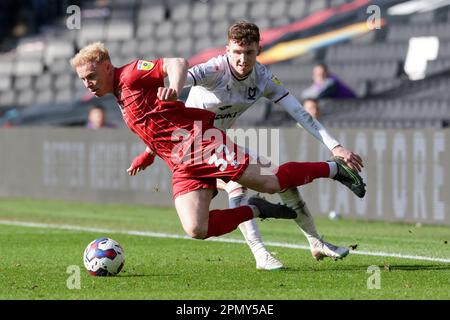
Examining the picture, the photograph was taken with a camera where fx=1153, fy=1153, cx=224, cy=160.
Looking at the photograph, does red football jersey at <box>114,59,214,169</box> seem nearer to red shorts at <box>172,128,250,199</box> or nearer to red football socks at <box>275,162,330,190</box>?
red shorts at <box>172,128,250,199</box>

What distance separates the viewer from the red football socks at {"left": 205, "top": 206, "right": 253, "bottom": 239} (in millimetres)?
8898

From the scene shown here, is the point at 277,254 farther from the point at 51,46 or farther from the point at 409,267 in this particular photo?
the point at 51,46

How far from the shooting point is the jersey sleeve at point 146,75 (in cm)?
874

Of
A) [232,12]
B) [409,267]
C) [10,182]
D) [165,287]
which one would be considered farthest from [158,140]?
[232,12]

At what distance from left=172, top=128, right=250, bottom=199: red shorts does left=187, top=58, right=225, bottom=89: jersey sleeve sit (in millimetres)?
483

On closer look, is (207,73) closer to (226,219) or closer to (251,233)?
(226,219)

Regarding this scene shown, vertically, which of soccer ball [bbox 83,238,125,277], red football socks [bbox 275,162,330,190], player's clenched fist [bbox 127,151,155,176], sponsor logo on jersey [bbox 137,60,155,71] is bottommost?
soccer ball [bbox 83,238,125,277]

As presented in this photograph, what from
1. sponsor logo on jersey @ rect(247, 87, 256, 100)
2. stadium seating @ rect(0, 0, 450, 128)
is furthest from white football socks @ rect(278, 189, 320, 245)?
stadium seating @ rect(0, 0, 450, 128)

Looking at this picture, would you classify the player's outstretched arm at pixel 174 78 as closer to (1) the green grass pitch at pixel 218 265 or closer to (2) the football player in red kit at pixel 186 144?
(2) the football player in red kit at pixel 186 144

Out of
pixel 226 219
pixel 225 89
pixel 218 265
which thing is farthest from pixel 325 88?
pixel 226 219

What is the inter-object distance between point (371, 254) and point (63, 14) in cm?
2102

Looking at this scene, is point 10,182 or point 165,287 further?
point 10,182

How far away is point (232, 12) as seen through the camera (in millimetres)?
26109

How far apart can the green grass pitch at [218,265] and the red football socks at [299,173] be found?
729mm
